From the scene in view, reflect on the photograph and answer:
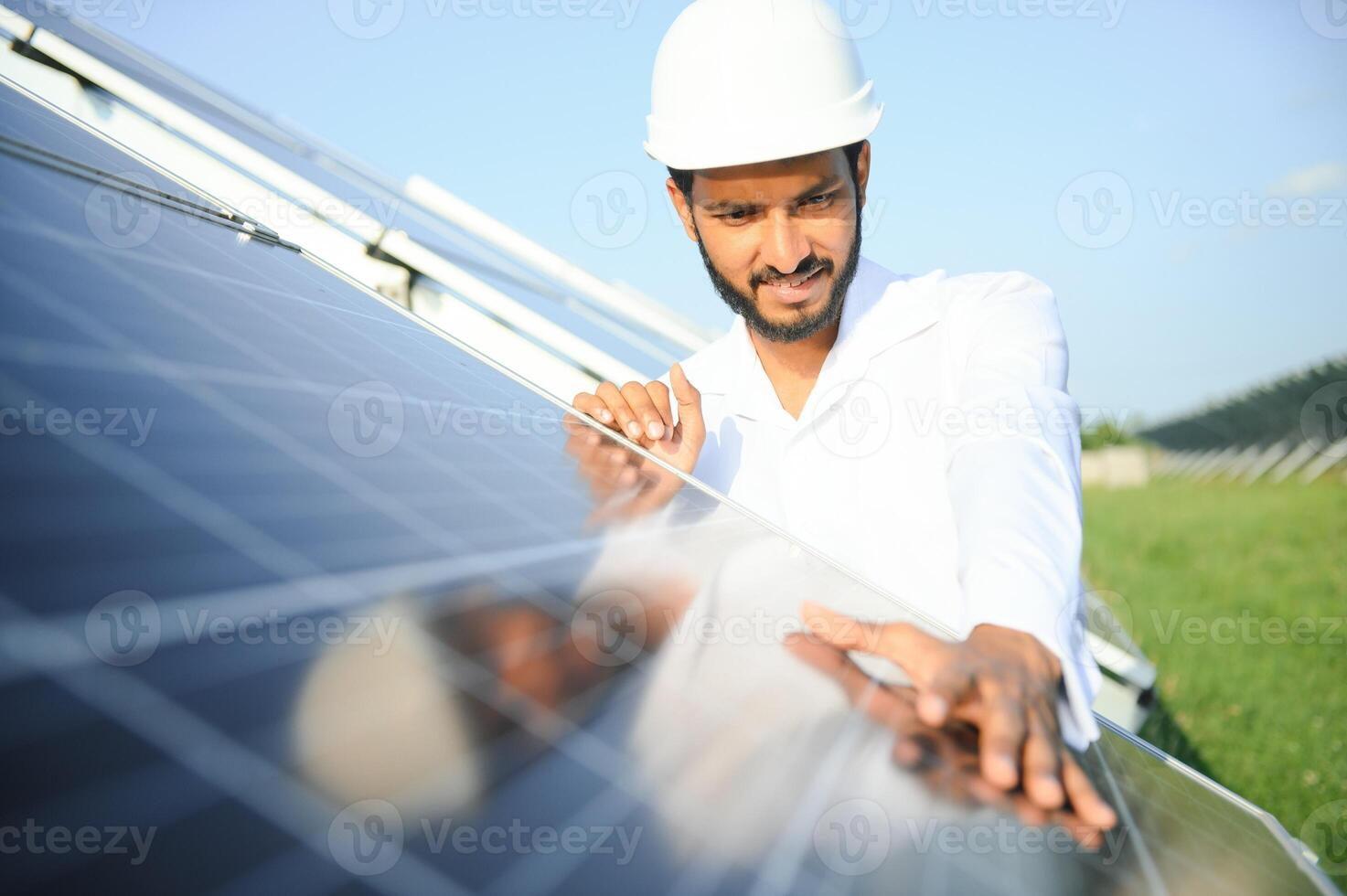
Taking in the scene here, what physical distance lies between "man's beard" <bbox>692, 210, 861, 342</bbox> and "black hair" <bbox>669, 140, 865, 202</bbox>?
0.64ft

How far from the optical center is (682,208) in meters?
4.36

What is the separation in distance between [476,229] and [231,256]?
775 centimetres

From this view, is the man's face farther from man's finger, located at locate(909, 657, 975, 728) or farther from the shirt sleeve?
man's finger, located at locate(909, 657, 975, 728)

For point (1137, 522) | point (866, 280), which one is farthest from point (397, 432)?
point (1137, 522)

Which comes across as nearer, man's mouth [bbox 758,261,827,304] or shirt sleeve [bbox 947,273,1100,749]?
shirt sleeve [bbox 947,273,1100,749]

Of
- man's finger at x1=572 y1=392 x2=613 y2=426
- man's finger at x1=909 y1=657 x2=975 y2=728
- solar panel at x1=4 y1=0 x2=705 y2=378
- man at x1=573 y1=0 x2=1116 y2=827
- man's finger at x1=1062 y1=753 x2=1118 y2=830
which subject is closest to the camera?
man's finger at x1=1062 y1=753 x2=1118 y2=830

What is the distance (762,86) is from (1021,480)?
197 cm

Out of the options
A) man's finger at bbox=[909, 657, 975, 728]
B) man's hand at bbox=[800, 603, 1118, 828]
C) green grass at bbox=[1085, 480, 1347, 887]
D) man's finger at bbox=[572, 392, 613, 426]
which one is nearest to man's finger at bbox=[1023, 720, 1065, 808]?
man's hand at bbox=[800, 603, 1118, 828]

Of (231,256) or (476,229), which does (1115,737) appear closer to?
(231,256)

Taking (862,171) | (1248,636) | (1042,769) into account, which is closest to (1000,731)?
(1042,769)

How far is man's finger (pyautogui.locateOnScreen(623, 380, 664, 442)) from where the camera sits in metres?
3.54

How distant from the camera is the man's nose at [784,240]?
3.59m

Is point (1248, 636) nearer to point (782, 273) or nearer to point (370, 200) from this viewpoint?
point (782, 273)

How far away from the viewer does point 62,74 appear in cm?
495
